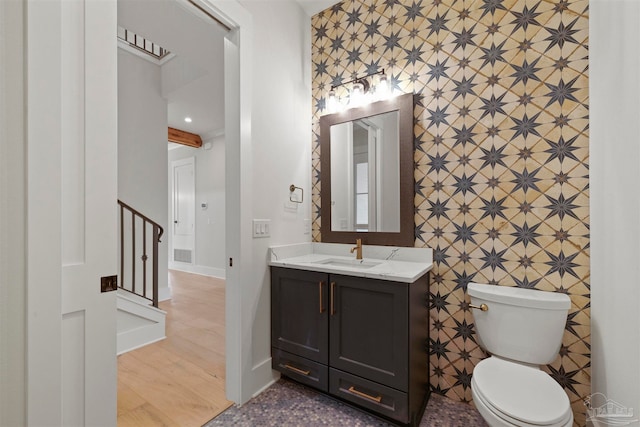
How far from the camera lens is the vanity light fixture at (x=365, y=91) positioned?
2057mm

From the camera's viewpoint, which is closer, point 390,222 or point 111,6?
point 111,6

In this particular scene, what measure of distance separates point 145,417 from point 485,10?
10.2 ft

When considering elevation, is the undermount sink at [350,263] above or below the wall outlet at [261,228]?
below

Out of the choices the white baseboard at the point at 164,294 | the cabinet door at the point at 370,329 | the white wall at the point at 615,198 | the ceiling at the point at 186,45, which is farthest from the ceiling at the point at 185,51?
the white baseboard at the point at 164,294

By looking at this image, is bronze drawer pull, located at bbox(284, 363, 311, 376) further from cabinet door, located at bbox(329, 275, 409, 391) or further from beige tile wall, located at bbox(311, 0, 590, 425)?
beige tile wall, located at bbox(311, 0, 590, 425)

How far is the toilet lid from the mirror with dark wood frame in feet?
2.77

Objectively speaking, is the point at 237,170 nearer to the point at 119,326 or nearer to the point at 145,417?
the point at 145,417

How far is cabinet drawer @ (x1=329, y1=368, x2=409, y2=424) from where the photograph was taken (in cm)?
148

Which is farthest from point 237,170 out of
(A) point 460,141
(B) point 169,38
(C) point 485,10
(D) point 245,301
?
(C) point 485,10

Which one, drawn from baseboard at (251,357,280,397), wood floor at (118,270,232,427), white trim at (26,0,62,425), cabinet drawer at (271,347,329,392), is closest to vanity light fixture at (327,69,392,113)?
white trim at (26,0,62,425)

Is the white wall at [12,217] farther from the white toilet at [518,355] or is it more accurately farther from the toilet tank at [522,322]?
the toilet tank at [522,322]

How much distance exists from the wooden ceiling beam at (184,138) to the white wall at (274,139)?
3723 mm

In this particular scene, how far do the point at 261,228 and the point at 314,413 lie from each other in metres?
1.15

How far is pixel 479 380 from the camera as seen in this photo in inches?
50.5
